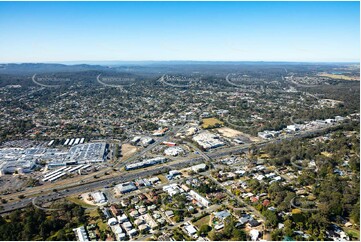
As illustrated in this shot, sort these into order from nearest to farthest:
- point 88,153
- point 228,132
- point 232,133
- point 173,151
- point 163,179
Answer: point 163,179, point 88,153, point 173,151, point 232,133, point 228,132

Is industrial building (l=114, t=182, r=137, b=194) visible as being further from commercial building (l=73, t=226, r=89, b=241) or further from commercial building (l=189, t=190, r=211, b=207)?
commercial building (l=73, t=226, r=89, b=241)

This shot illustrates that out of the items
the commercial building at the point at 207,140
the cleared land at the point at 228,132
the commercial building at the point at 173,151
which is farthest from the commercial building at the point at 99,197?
the cleared land at the point at 228,132

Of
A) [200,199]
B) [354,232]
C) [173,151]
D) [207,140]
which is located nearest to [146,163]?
[173,151]

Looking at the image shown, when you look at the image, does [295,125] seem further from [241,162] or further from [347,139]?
[241,162]

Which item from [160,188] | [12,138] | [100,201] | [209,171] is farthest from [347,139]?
Result: [12,138]

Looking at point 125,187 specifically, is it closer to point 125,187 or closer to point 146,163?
point 125,187

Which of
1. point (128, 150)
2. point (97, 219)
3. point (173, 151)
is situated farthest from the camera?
point (128, 150)

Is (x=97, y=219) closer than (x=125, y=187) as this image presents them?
Yes

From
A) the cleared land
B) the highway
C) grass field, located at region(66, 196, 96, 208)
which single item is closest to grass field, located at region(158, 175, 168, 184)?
the highway

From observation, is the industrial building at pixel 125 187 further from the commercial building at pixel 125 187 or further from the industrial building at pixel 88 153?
the industrial building at pixel 88 153
